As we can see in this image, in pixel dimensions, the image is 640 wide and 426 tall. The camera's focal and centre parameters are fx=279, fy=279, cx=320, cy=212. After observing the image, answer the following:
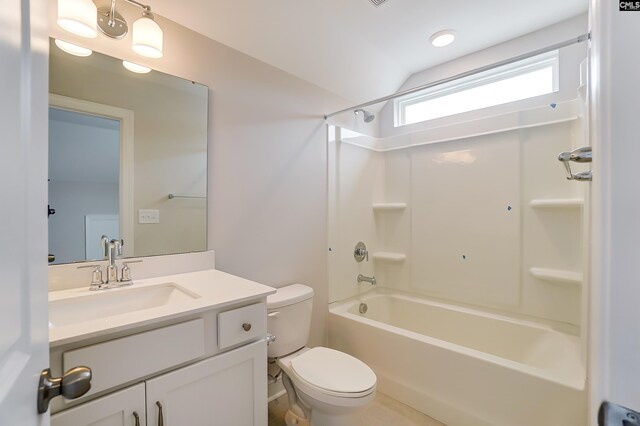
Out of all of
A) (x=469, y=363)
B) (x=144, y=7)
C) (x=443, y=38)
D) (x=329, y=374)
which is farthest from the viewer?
(x=443, y=38)

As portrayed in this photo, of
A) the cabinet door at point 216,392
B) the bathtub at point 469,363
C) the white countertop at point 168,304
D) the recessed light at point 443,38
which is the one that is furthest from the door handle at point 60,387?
the recessed light at point 443,38

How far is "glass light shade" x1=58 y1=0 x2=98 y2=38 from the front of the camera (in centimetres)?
110

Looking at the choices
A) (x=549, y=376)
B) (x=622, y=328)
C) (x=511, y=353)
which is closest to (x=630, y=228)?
(x=622, y=328)

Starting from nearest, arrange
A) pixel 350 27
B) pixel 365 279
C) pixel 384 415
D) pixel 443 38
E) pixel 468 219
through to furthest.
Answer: pixel 384 415
pixel 350 27
pixel 443 38
pixel 468 219
pixel 365 279

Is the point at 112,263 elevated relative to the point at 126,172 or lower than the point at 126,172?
lower

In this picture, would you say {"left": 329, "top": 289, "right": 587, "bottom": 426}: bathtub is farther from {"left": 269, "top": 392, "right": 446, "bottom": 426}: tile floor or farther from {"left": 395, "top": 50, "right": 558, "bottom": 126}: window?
{"left": 395, "top": 50, "right": 558, "bottom": 126}: window

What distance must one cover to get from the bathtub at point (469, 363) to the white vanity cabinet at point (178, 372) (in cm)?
104

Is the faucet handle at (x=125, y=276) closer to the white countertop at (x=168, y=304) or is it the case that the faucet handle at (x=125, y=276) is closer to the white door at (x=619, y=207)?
the white countertop at (x=168, y=304)

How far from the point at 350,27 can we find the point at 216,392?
2197 millimetres

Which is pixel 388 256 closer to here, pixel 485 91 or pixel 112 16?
pixel 485 91

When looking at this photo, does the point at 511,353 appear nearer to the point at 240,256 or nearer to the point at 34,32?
the point at 240,256

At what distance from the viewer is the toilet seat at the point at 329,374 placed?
4.38ft

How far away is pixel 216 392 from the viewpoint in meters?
1.04

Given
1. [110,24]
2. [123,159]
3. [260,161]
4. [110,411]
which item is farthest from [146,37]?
[110,411]
